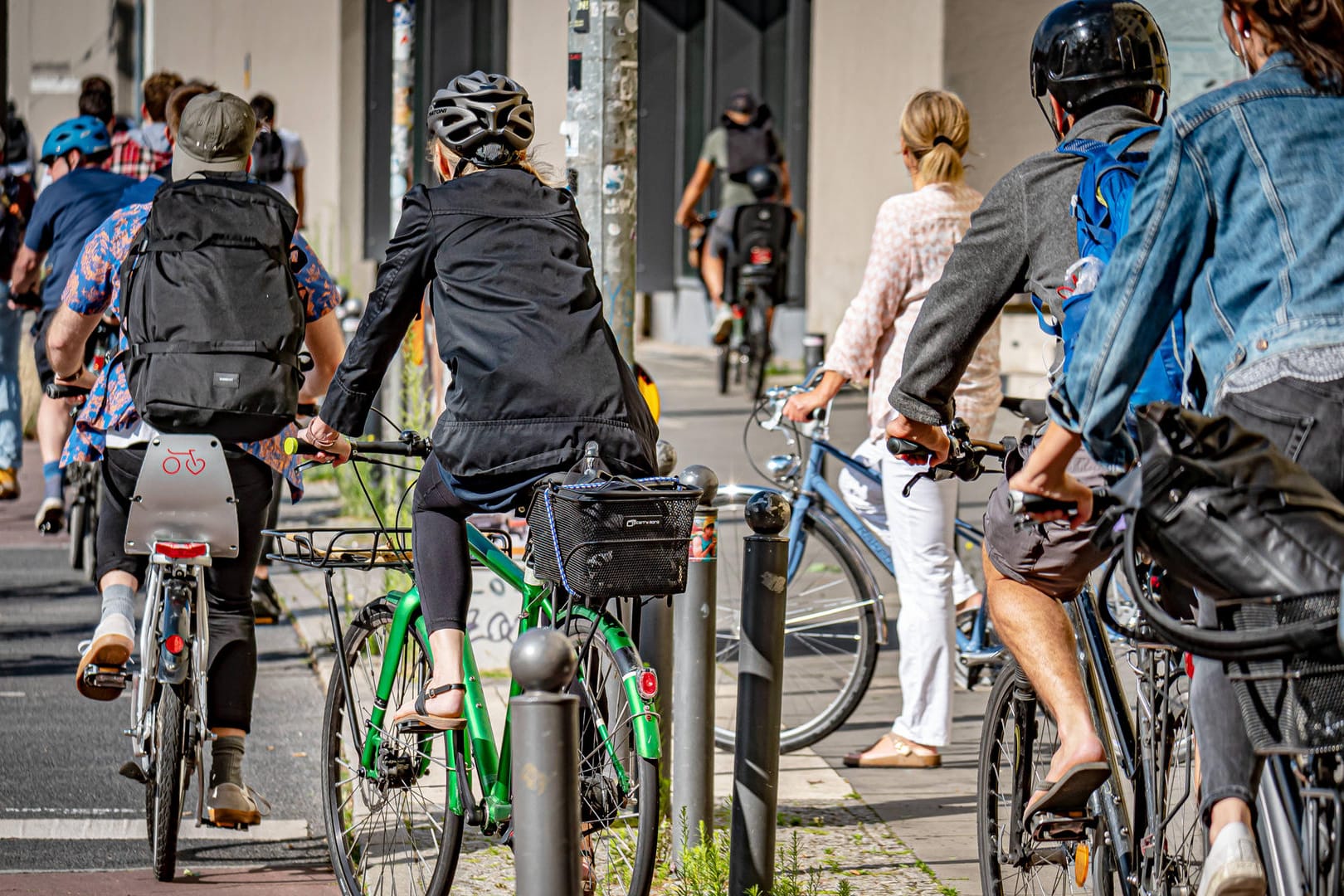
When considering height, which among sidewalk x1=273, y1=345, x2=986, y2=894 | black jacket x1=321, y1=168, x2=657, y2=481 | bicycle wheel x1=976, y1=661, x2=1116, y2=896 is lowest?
sidewalk x1=273, y1=345, x2=986, y2=894

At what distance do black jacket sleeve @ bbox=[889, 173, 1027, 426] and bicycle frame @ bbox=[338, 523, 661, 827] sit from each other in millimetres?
805

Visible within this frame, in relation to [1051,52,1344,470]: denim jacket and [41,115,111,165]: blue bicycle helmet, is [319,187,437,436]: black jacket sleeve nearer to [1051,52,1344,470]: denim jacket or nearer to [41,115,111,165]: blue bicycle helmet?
Result: [1051,52,1344,470]: denim jacket

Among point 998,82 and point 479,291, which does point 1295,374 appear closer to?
point 479,291

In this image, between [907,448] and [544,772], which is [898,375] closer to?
[907,448]

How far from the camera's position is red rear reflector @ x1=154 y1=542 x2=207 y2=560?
194 inches

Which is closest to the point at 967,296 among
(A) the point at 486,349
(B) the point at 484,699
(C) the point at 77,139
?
(A) the point at 486,349

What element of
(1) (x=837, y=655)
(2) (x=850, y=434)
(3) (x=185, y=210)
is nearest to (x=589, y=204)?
(3) (x=185, y=210)

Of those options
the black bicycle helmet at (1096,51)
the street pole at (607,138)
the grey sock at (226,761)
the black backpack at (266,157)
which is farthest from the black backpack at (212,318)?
the black backpack at (266,157)

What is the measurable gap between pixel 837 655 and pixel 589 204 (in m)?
1.80

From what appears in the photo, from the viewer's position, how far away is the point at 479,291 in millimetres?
4137

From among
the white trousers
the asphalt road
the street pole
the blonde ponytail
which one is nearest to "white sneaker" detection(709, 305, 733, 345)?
the asphalt road

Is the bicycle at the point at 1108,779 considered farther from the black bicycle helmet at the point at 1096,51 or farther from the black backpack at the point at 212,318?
the black backpack at the point at 212,318

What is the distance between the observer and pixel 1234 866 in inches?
114

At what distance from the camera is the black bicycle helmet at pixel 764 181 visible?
49.8 feet
